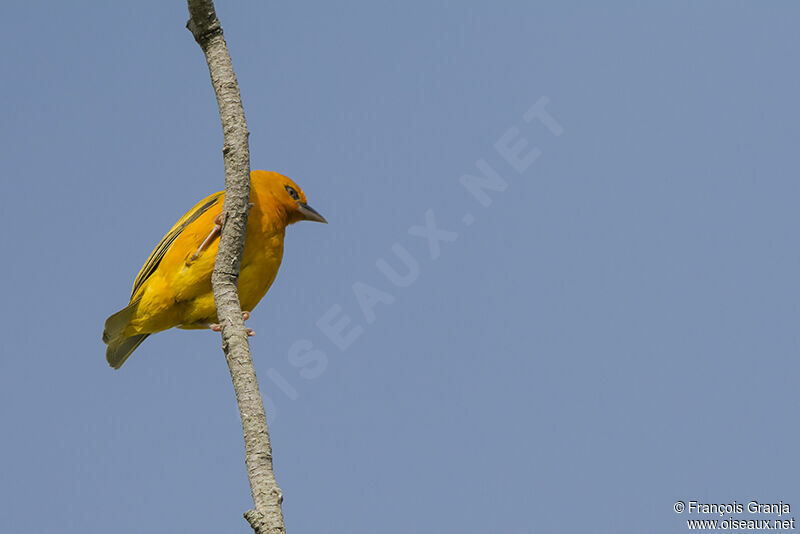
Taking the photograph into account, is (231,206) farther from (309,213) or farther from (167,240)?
(309,213)

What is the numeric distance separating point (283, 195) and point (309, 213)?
0.43 meters

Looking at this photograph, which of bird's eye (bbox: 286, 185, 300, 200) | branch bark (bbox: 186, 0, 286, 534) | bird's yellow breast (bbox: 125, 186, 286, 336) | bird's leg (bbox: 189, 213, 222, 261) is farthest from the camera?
bird's eye (bbox: 286, 185, 300, 200)

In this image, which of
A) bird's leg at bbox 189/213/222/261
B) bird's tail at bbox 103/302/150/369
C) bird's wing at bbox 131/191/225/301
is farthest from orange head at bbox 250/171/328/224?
bird's tail at bbox 103/302/150/369

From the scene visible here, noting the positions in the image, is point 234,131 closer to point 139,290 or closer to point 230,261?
point 230,261

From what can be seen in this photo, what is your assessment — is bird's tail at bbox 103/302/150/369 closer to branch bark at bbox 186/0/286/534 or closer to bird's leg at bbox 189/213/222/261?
bird's leg at bbox 189/213/222/261

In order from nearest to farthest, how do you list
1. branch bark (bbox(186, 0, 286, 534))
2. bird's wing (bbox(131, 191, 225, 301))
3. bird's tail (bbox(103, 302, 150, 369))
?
branch bark (bbox(186, 0, 286, 534)) < bird's wing (bbox(131, 191, 225, 301)) < bird's tail (bbox(103, 302, 150, 369))

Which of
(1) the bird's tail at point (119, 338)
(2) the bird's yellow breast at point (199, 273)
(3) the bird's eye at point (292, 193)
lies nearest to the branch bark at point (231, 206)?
(2) the bird's yellow breast at point (199, 273)

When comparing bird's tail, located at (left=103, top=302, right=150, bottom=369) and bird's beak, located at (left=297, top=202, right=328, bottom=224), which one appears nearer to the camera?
bird's tail, located at (left=103, top=302, right=150, bottom=369)

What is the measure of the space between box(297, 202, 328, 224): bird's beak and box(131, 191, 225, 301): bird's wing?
804mm

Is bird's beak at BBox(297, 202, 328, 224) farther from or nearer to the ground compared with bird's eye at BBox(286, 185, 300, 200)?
nearer to the ground

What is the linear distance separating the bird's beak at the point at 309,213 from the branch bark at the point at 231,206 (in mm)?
3139

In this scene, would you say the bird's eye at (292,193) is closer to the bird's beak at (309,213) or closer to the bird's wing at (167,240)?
the bird's beak at (309,213)

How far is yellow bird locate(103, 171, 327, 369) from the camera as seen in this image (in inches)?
249

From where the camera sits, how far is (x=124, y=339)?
7.28 m
